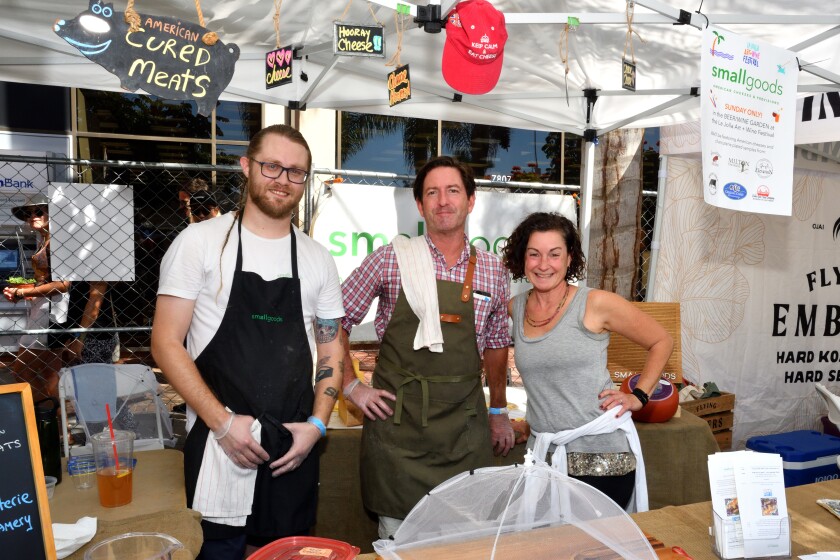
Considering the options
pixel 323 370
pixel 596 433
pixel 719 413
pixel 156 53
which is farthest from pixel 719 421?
pixel 156 53

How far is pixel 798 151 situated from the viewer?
15.2 feet

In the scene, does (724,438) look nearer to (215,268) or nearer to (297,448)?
(297,448)

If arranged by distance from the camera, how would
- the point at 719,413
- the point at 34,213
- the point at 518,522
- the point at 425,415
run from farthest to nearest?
the point at 34,213 < the point at 719,413 < the point at 425,415 < the point at 518,522

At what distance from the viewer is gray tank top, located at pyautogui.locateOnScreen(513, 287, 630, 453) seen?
86.8 inches

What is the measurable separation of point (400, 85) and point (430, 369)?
171 cm

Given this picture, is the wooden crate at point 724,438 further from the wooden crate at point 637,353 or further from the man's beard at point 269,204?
the man's beard at point 269,204

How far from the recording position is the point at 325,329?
7.00ft

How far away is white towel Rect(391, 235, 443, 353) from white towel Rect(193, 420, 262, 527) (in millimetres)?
680

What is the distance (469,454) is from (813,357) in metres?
3.95

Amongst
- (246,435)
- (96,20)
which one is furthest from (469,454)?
(96,20)

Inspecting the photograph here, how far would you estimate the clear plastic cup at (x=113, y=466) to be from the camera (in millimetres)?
1793

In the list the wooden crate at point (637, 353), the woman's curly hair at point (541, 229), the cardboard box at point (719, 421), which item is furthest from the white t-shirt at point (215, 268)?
the cardboard box at point (719, 421)

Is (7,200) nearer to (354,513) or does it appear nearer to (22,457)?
(354,513)

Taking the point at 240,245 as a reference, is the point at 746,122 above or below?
above
